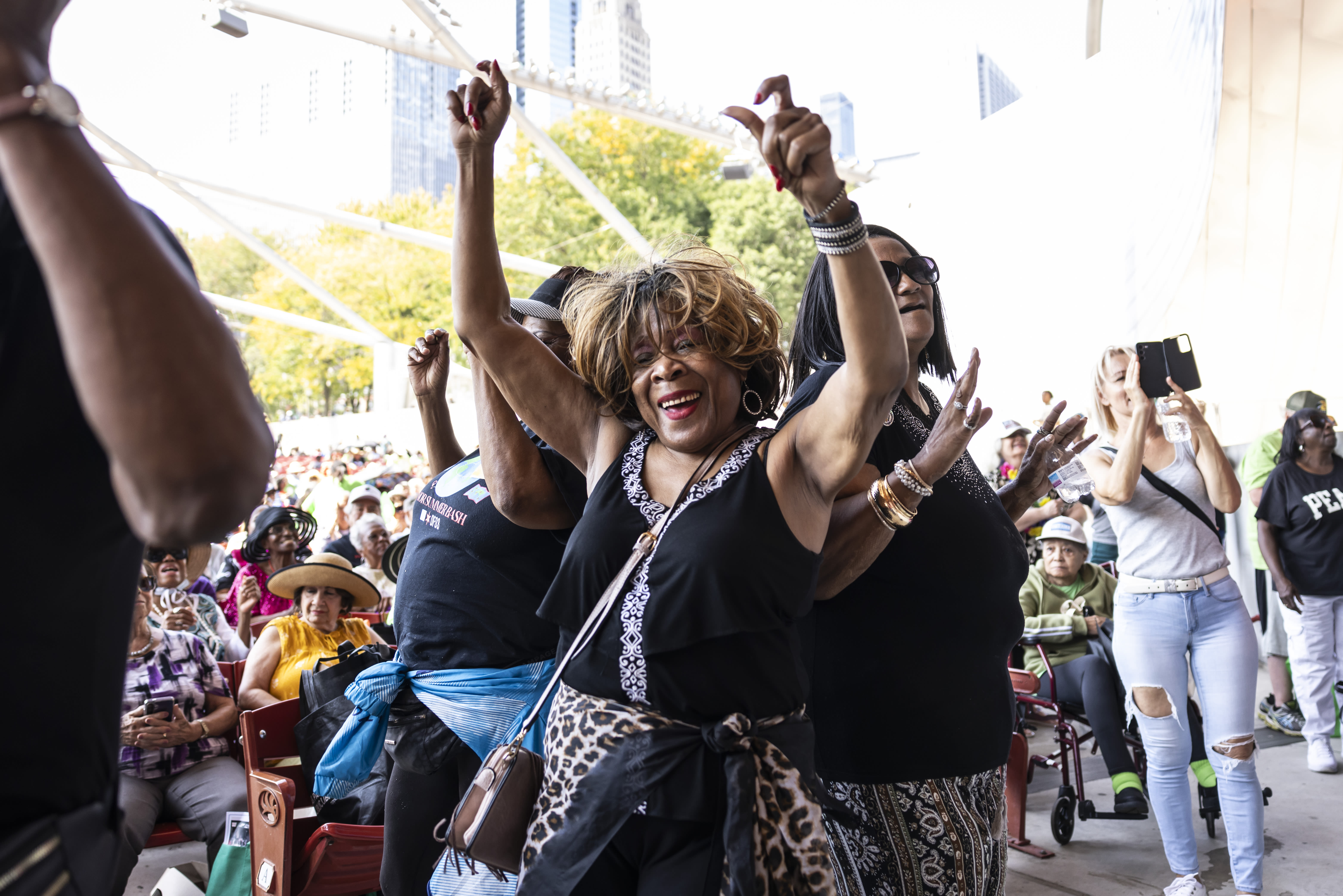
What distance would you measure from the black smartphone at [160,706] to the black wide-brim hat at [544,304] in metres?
2.55

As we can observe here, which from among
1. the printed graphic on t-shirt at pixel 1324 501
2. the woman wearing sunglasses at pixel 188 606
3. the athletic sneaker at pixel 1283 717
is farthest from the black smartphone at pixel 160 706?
the athletic sneaker at pixel 1283 717

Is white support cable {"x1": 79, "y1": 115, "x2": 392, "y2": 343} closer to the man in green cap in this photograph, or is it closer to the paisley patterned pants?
the man in green cap

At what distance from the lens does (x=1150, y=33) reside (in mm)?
9203

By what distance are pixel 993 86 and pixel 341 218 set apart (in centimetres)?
13452

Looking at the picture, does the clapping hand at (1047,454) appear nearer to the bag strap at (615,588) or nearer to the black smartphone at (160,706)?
the bag strap at (615,588)

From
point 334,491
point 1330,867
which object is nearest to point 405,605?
point 1330,867

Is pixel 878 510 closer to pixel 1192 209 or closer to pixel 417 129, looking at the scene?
pixel 1192 209

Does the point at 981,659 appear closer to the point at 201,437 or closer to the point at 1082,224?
the point at 201,437

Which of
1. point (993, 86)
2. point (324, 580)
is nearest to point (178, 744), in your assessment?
point (324, 580)

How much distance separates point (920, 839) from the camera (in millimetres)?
2021

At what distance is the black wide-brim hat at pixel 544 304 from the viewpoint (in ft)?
8.44

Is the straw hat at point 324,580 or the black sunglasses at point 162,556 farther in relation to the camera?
the black sunglasses at point 162,556

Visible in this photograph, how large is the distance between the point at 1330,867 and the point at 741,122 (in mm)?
4250

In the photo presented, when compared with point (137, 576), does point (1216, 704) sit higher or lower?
lower
